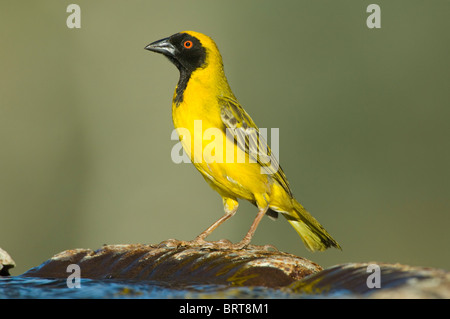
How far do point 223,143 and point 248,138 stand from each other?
30 centimetres

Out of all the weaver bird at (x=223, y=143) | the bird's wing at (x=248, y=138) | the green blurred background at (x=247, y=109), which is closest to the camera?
the weaver bird at (x=223, y=143)

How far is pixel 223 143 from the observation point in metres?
4.98

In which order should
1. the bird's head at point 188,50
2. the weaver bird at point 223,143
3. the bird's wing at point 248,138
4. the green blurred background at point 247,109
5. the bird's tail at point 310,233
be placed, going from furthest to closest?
the green blurred background at point 247,109
the bird's head at point 188,50
the bird's tail at point 310,233
the bird's wing at point 248,138
the weaver bird at point 223,143

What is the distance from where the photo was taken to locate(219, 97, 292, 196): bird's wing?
5117mm

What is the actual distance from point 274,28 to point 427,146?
4223 millimetres

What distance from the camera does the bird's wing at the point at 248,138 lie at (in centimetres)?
512

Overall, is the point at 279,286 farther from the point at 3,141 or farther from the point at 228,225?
the point at 3,141

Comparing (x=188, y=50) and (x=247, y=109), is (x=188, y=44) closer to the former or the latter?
Answer: (x=188, y=50)

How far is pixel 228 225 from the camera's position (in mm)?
11852

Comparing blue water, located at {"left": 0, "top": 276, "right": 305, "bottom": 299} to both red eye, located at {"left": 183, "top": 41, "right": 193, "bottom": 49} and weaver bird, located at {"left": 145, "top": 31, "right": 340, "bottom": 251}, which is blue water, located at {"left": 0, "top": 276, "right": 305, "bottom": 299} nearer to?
weaver bird, located at {"left": 145, "top": 31, "right": 340, "bottom": 251}

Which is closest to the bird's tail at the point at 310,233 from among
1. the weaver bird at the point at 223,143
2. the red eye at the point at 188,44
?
the weaver bird at the point at 223,143

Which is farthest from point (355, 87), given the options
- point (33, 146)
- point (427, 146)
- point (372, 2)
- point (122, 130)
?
point (33, 146)

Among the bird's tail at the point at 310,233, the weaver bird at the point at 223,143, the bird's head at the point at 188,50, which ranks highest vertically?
the bird's head at the point at 188,50

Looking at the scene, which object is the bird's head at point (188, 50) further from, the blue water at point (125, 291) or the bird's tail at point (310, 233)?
the blue water at point (125, 291)
